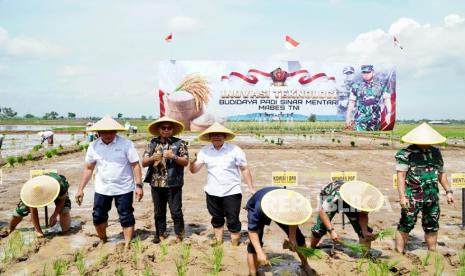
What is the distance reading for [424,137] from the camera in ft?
13.8

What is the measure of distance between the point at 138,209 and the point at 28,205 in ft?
7.34

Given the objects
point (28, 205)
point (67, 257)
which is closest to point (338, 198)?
point (67, 257)

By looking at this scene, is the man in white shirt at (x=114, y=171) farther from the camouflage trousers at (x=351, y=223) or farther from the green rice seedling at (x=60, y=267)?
the camouflage trousers at (x=351, y=223)

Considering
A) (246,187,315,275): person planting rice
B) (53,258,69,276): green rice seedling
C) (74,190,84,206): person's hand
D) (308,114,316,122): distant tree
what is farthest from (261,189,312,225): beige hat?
(308,114,316,122): distant tree

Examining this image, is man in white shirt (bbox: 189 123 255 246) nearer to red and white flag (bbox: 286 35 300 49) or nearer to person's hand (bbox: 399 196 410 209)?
person's hand (bbox: 399 196 410 209)

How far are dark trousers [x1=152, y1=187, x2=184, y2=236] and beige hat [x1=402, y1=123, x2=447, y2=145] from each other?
2.74m

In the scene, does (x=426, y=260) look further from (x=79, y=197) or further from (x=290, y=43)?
(x=290, y=43)

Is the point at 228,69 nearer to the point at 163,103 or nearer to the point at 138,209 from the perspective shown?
the point at 163,103

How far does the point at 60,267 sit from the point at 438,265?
381 cm

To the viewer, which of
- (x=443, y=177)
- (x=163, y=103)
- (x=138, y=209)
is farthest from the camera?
(x=163, y=103)

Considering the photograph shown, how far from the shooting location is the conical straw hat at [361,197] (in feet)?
12.2

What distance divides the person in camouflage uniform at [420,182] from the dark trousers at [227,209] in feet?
6.09

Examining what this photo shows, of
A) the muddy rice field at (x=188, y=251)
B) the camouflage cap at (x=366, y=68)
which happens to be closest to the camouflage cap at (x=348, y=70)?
the camouflage cap at (x=366, y=68)

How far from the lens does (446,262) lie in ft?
14.0
